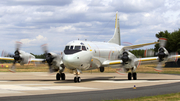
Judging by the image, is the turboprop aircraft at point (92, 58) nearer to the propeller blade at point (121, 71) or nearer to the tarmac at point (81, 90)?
the propeller blade at point (121, 71)

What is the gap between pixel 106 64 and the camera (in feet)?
89.6

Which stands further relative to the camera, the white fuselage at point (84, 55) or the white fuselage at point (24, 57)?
the white fuselage at point (24, 57)

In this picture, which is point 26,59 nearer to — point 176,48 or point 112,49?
point 112,49

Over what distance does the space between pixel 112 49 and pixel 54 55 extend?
322 inches

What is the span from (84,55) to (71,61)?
2064 millimetres

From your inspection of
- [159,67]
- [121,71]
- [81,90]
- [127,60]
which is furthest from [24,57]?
[159,67]

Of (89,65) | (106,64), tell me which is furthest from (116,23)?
(89,65)

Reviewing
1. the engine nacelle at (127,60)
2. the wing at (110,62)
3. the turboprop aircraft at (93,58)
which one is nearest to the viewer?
the turboprop aircraft at (93,58)

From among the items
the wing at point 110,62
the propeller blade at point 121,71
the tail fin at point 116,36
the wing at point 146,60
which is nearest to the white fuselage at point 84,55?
the wing at point 110,62

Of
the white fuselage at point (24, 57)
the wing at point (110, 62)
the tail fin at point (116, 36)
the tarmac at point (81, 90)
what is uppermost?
the tail fin at point (116, 36)

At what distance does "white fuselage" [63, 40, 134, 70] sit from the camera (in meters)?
22.1

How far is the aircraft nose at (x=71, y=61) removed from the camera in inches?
856

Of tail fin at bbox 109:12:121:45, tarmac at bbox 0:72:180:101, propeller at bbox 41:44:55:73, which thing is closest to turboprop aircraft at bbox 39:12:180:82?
propeller at bbox 41:44:55:73

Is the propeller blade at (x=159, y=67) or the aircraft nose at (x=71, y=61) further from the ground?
the aircraft nose at (x=71, y=61)
